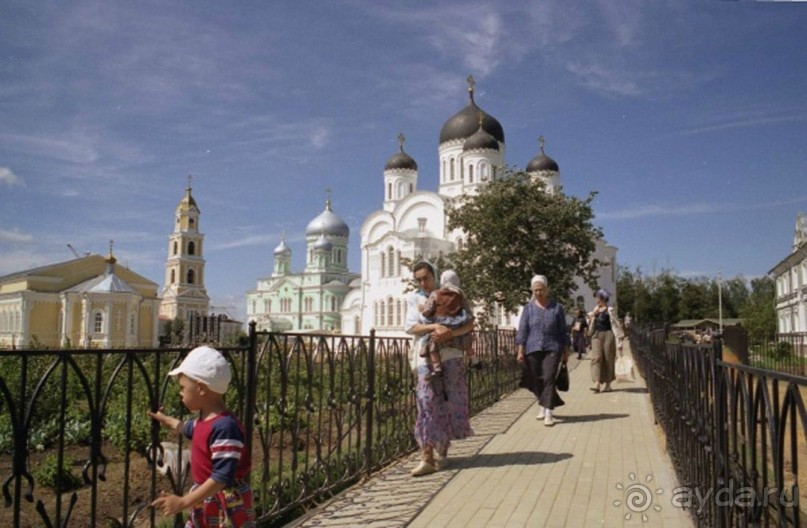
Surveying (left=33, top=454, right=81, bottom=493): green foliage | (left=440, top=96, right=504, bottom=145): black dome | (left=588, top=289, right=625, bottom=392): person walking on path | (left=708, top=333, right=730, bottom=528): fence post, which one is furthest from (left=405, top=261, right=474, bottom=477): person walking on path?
(left=440, top=96, right=504, bottom=145): black dome

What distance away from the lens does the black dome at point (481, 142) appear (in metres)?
47.6

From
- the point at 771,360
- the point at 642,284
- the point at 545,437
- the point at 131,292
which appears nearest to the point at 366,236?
the point at 131,292

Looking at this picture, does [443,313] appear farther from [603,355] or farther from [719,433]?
[603,355]

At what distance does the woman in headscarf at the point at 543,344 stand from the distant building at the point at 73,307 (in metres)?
48.2

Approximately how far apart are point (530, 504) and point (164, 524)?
2692 mm

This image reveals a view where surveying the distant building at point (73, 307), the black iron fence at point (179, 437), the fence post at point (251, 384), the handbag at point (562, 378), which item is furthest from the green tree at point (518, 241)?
the distant building at point (73, 307)

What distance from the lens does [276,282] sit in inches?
3201

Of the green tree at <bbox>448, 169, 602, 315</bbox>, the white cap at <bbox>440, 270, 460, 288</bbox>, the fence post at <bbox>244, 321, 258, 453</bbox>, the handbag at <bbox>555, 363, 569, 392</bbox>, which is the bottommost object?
the handbag at <bbox>555, 363, 569, 392</bbox>

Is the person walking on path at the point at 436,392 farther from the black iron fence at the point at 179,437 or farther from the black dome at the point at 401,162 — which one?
the black dome at the point at 401,162

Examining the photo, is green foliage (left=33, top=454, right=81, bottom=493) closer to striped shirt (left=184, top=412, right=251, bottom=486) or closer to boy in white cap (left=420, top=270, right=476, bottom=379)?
boy in white cap (left=420, top=270, right=476, bottom=379)

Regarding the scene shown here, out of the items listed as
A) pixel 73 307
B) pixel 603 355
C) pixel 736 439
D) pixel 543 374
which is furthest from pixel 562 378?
pixel 73 307

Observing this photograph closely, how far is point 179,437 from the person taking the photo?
11.2 feet

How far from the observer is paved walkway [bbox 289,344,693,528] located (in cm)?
452
